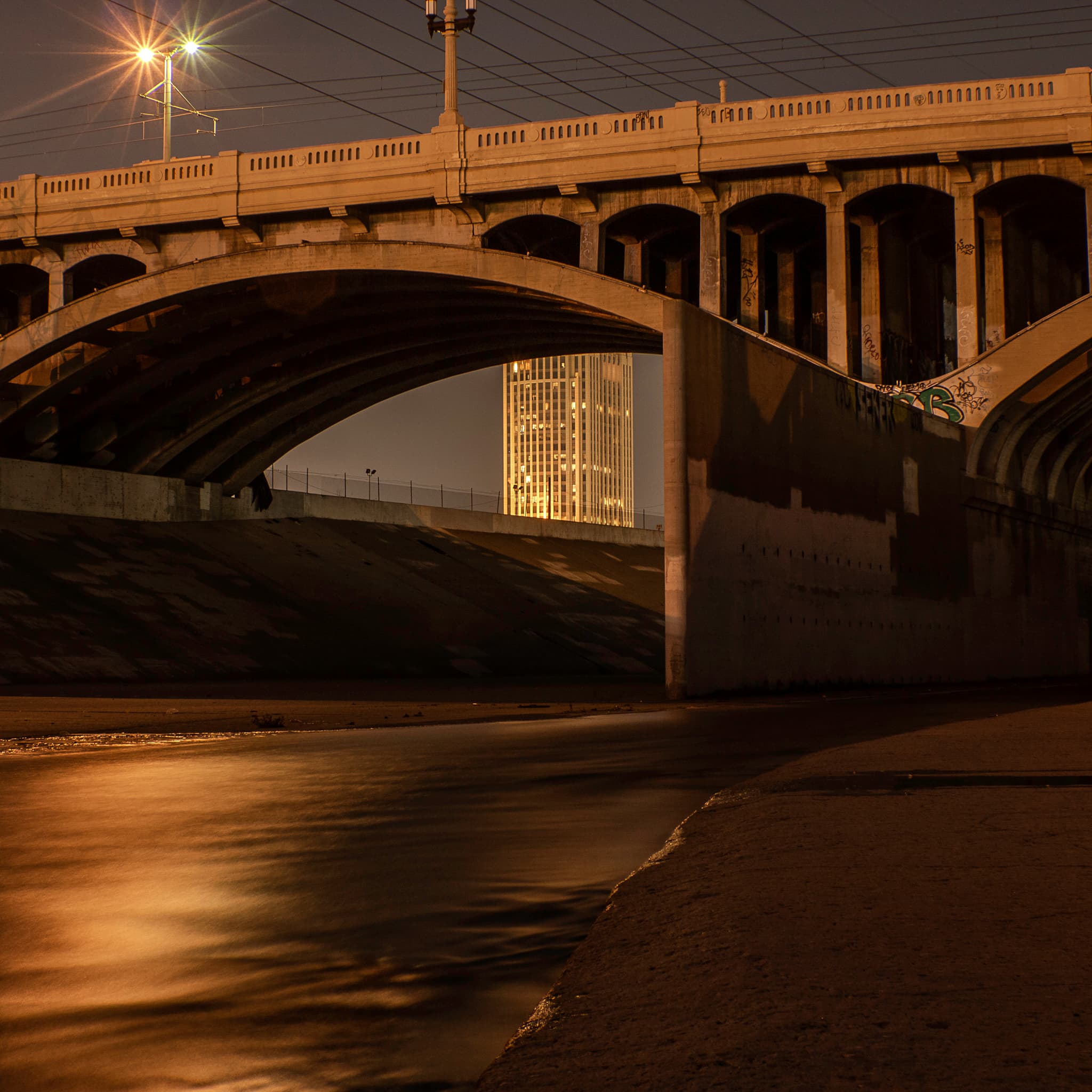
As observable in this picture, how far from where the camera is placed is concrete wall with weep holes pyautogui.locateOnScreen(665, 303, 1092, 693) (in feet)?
80.8

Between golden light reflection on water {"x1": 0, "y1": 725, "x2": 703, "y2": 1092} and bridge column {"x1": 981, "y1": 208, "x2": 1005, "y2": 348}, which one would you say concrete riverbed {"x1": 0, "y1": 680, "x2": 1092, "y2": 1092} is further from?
bridge column {"x1": 981, "y1": 208, "x2": 1005, "y2": 348}

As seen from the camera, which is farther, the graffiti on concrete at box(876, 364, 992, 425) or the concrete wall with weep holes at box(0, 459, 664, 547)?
the concrete wall with weep holes at box(0, 459, 664, 547)

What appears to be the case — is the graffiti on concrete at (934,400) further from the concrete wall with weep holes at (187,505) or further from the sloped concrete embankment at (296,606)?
the concrete wall with weep holes at (187,505)

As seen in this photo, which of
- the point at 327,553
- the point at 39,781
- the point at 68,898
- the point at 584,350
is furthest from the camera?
the point at 584,350

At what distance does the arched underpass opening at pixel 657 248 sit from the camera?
42312 millimetres

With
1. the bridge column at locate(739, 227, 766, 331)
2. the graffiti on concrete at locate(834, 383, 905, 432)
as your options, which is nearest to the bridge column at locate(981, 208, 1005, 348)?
the bridge column at locate(739, 227, 766, 331)

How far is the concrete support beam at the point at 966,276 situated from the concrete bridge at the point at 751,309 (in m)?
0.08

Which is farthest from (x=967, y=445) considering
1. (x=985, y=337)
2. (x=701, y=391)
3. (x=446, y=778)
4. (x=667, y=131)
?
(x=446, y=778)

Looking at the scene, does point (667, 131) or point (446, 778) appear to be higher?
point (667, 131)

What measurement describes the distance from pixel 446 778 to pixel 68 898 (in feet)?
16.8

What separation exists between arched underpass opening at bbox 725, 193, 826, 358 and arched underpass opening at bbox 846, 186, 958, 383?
1.57 meters

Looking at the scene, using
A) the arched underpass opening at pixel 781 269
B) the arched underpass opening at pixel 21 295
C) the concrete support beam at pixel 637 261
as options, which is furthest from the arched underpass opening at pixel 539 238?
the arched underpass opening at pixel 21 295

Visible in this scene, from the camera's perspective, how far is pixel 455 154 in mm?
41406

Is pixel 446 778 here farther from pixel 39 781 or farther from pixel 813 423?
pixel 813 423
